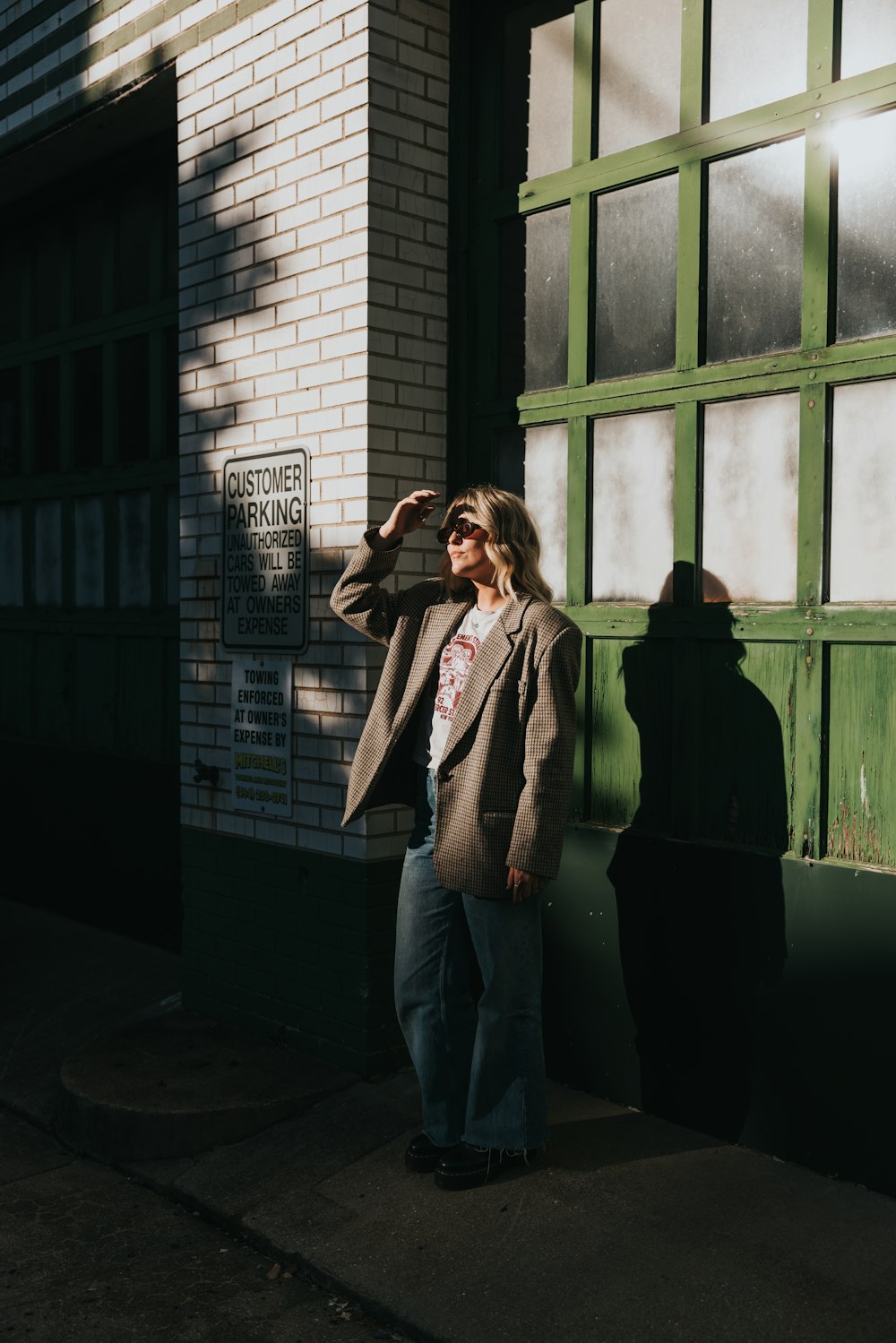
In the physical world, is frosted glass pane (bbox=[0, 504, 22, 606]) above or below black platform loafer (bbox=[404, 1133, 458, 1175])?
above

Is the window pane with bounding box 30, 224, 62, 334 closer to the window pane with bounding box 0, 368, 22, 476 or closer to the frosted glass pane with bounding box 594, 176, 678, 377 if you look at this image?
the window pane with bounding box 0, 368, 22, 476

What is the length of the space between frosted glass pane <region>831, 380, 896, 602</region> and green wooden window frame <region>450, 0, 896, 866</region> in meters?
0.03

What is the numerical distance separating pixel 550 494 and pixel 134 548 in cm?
267

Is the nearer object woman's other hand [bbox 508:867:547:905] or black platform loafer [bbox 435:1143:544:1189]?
woman's other hand [bbox 508:867:547:905]

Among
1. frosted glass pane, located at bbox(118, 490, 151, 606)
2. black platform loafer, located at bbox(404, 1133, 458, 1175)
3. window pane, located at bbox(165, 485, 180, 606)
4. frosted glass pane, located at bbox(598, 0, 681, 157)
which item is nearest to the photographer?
black platform loafer, located at bbox(404, 1133, 458, 1175)

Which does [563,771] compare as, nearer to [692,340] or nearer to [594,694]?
[594,694]

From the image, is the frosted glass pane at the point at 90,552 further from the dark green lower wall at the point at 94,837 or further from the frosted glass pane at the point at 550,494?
the frosted glass pane at the point at 550,494

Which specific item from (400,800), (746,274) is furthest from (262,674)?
(746,274)

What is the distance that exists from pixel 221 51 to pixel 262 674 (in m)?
2.39

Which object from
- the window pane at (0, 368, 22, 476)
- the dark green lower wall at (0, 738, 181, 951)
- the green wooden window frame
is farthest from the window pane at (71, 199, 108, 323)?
the green wooden window frame

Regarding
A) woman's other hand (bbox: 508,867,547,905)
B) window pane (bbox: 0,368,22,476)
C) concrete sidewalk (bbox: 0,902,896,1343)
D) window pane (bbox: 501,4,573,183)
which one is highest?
window pane (bbox: 501,4,573,183)

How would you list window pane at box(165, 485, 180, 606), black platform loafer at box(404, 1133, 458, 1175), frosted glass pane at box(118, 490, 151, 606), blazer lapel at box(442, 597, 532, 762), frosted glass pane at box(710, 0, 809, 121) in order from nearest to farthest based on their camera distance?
blazer lapel at box(442, 597, 532, 762) < frosted glass pane at box(710, 0, 809, 121) < black platform loafer at box(404, 1133, 458, 1175) < window pane at box(165, 485, 180, 606) < frosted glass pane at box(118, 490, 151, 606)

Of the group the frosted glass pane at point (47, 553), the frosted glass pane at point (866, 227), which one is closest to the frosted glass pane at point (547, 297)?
the frosted glass pane at point (866, 227)

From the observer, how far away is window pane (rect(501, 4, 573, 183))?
4.24 m
